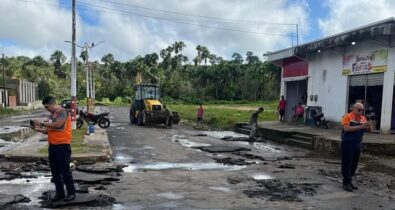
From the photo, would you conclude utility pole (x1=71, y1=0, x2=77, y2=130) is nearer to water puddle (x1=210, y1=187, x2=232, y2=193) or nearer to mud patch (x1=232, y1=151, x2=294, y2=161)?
mud patch (x1=232, y1=151, x2=294, y2=161)

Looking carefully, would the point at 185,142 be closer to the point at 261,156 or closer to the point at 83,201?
the point at 261,156

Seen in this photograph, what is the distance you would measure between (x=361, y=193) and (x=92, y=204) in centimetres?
548

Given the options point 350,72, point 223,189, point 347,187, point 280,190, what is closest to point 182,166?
point 223,189

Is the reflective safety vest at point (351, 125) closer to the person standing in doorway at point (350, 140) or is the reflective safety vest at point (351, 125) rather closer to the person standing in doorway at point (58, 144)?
the person standing in doorway at point (350, 140)

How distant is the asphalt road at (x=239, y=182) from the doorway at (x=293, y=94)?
12.1 m

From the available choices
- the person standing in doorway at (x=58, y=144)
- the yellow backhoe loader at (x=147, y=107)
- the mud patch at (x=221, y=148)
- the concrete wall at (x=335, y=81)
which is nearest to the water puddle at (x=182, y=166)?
the mud patch at (x=221, y=148)

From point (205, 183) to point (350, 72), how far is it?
44.9 ft

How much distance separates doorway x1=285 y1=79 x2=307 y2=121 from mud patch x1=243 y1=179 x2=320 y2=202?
58.0 feet

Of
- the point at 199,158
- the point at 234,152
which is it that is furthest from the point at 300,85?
the point at 199,158

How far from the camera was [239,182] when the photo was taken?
10.6 metres

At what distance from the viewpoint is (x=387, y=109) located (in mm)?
18688

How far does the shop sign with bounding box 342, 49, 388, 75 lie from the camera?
19212 millimetres

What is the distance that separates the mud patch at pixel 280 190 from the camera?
9023 millimetres

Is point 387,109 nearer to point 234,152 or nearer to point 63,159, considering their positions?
point 234,152
